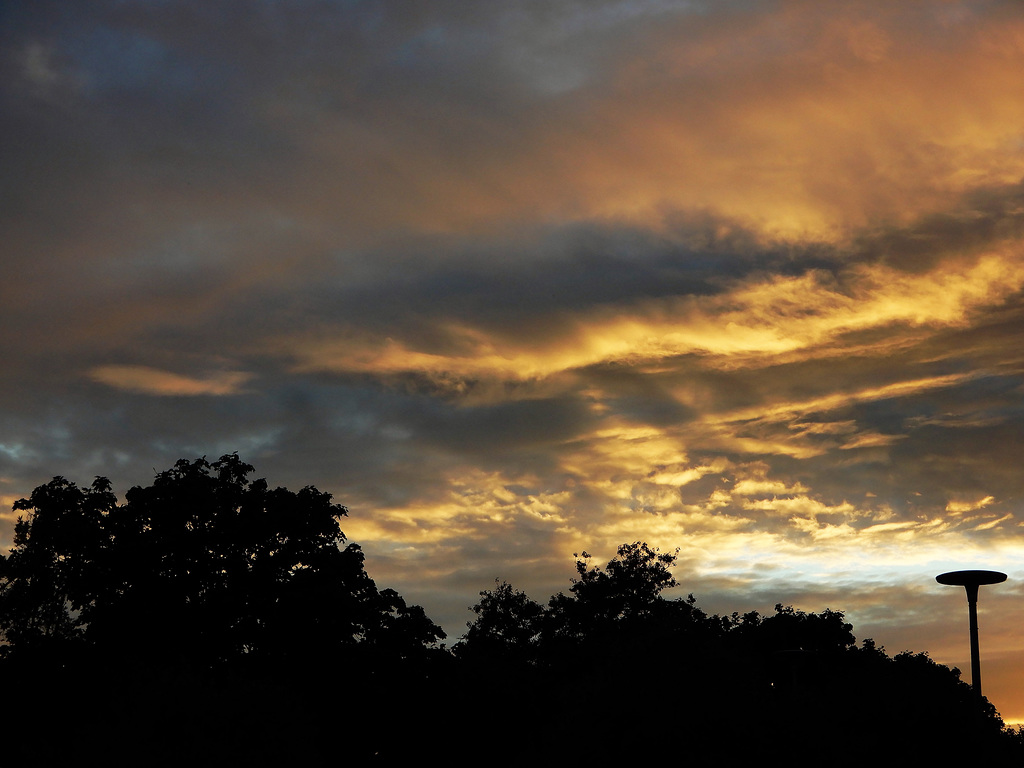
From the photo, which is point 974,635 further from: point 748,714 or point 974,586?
point 748,714

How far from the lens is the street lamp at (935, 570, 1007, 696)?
23.2 meters

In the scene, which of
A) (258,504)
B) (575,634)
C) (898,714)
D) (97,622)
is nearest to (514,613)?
(575,634)

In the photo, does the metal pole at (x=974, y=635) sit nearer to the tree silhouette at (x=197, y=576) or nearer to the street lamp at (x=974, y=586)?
the street lamp at (x=974, y=586)

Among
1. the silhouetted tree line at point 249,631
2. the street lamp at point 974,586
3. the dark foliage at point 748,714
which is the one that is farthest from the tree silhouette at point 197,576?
the street lamp at point 974,586

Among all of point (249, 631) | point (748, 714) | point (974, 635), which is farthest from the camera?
point (249, 631)

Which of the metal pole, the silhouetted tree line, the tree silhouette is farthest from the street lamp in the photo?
the tree silhouette

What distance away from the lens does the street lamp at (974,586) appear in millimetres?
23250

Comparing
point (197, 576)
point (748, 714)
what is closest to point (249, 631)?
point (197, 576)

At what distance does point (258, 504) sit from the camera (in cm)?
4988

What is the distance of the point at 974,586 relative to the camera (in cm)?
2364

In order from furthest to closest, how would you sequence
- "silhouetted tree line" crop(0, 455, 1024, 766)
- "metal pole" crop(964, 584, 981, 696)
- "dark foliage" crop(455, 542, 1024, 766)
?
"silhouetted tree line" crop(0, 455, 1024, 766)
"metal pole" crop(964, 584, 981, 696)
"dark foliage" crop(455, 542, 1024, 766)

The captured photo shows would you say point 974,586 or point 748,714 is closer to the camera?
point 748,714

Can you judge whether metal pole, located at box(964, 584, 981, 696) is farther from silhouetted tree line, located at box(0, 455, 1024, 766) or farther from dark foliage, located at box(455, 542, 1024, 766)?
silhouetted tree line, located at box(0, 455, 1024, 766)

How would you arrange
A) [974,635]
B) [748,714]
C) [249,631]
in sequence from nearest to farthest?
[748,714], [974,635], [249,631]
